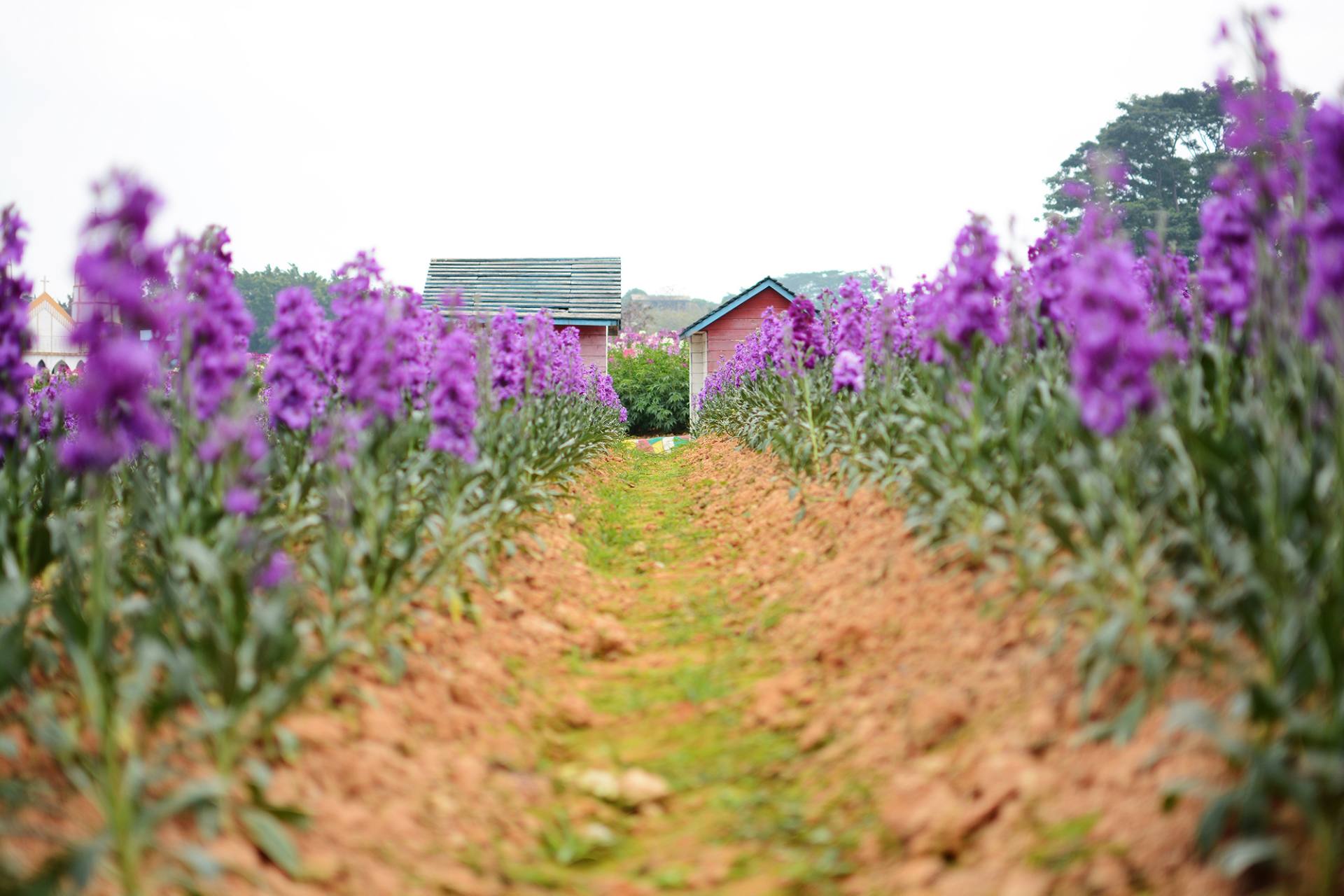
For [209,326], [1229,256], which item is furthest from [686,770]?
[1229,256]

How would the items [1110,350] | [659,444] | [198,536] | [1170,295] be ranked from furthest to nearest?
[659,444], [1170,295], [198,536], [1110,350]

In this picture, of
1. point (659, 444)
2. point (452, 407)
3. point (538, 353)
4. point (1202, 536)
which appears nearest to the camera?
point (1202, 536)

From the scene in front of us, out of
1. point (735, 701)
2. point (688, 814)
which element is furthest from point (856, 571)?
point (688, 814)

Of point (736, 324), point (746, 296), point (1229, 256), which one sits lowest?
point (1229, 256)

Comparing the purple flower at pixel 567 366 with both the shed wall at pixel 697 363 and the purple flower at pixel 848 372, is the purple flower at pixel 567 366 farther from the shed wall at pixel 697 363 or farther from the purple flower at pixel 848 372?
the shed wall at pixel 697 363

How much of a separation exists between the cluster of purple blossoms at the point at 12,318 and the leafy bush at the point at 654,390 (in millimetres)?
25612

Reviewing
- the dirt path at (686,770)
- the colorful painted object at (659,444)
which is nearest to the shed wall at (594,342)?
the colorful painted object at (659,444)

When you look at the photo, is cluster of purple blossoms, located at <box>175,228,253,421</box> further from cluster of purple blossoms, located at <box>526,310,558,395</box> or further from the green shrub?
the green shrub

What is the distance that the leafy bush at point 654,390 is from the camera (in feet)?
101

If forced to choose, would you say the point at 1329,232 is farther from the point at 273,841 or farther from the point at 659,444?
the point at 659,444

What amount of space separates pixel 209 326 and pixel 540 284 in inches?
970

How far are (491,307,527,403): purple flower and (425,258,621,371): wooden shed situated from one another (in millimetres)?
16063

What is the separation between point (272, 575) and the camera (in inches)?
136

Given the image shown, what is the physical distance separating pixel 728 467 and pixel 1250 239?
9215 millimetres
